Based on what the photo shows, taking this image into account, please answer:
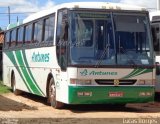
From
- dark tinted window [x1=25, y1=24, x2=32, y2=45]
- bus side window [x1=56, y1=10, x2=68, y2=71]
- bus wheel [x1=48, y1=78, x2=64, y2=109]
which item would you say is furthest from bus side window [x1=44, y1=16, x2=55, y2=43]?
dark tinted window [x1=25, y1=24, x2=32, y2=45]

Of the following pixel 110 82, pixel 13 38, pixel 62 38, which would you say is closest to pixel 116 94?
pixel 110 82

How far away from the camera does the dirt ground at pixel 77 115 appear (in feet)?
43.9

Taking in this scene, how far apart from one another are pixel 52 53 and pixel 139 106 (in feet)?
12.7

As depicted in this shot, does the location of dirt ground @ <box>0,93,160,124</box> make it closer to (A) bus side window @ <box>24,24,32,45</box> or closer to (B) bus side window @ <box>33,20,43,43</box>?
(B) bus side window @ <box>33,20,43,43</box>

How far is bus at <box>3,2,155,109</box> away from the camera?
15.2 meters

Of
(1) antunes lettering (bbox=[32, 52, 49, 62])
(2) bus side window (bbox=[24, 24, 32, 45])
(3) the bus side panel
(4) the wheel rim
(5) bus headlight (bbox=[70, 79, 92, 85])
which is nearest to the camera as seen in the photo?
(5) bus headlight (bbox=[70, 79, 92, 85])

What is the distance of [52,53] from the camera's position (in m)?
16.6

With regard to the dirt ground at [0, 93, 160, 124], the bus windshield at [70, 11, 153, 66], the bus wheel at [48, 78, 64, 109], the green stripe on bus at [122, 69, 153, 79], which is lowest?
the dirt ground at [0, 93, 160, 124]

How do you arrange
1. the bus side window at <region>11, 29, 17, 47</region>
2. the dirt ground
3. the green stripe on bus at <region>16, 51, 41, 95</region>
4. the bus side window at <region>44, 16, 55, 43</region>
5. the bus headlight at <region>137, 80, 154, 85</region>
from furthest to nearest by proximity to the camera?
1. the bus side window at <region>11, 29, 17, 47</region>
2. the green stripe on bus at <region>16, 51, 41, 95</region>
3. the bus side window at <region>44, 16, 55, 43</region>
4. the bus headlight at <region>137, 80, 154, 85</region>
5. the dirt ground

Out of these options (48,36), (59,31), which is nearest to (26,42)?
(48,36)

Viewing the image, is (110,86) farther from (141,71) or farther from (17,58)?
(17,58)

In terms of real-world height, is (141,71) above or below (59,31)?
below

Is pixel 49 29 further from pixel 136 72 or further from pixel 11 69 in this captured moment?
pixel 11 69

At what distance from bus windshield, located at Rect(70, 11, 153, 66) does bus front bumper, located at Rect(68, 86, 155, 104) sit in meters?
0.72
